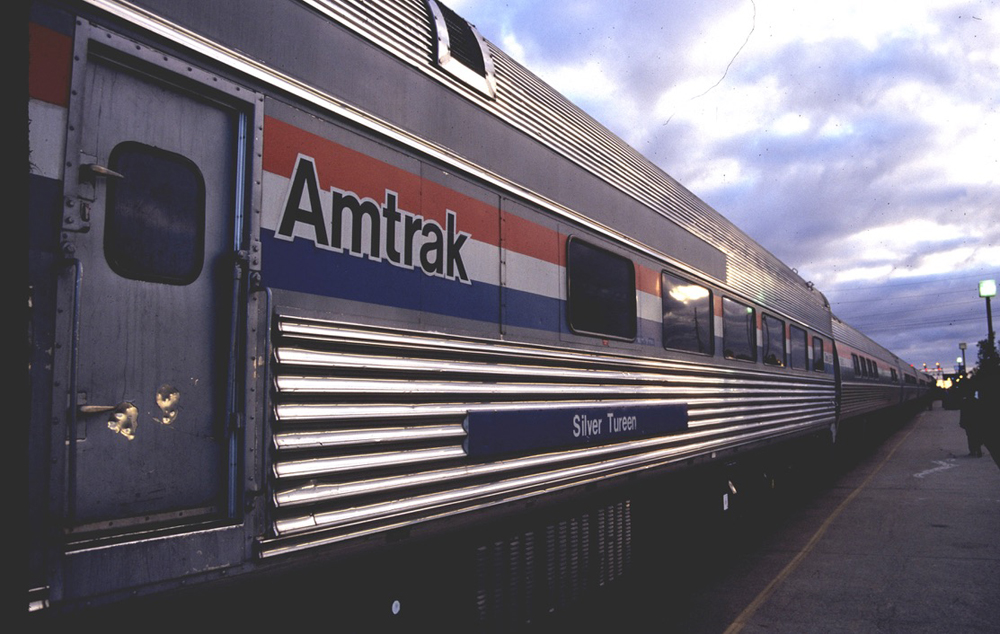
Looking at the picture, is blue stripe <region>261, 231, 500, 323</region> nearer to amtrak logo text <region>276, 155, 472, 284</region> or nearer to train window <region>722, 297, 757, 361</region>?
amtrak logo text <region>276, 155, 472, 284</region>

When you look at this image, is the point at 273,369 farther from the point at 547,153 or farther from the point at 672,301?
the point at 672,301

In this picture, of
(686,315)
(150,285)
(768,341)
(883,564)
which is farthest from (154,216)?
(768,341)

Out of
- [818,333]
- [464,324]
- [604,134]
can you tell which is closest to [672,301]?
[604,134]

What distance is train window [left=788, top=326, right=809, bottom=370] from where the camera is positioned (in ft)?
33.3

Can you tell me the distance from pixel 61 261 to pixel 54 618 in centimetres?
94

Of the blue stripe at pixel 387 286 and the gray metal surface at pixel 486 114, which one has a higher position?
the gray metal surface at pixel 486 114

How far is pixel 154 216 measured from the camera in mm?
2258

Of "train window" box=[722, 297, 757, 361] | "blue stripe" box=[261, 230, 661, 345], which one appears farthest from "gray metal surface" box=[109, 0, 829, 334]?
"blue stripe" box=[261, 230, 661, 345]

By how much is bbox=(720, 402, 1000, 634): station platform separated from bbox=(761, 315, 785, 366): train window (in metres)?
2.06

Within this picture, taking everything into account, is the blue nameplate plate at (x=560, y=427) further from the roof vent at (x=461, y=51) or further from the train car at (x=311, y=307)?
the roof vent at (x=461, y=51)

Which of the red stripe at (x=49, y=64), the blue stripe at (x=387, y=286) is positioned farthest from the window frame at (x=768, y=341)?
the red stripe at (x=49, y=64)

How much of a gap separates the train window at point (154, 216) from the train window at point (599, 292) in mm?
2532

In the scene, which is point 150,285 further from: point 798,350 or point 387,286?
point 798,350

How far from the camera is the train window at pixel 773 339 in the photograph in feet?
28.5
